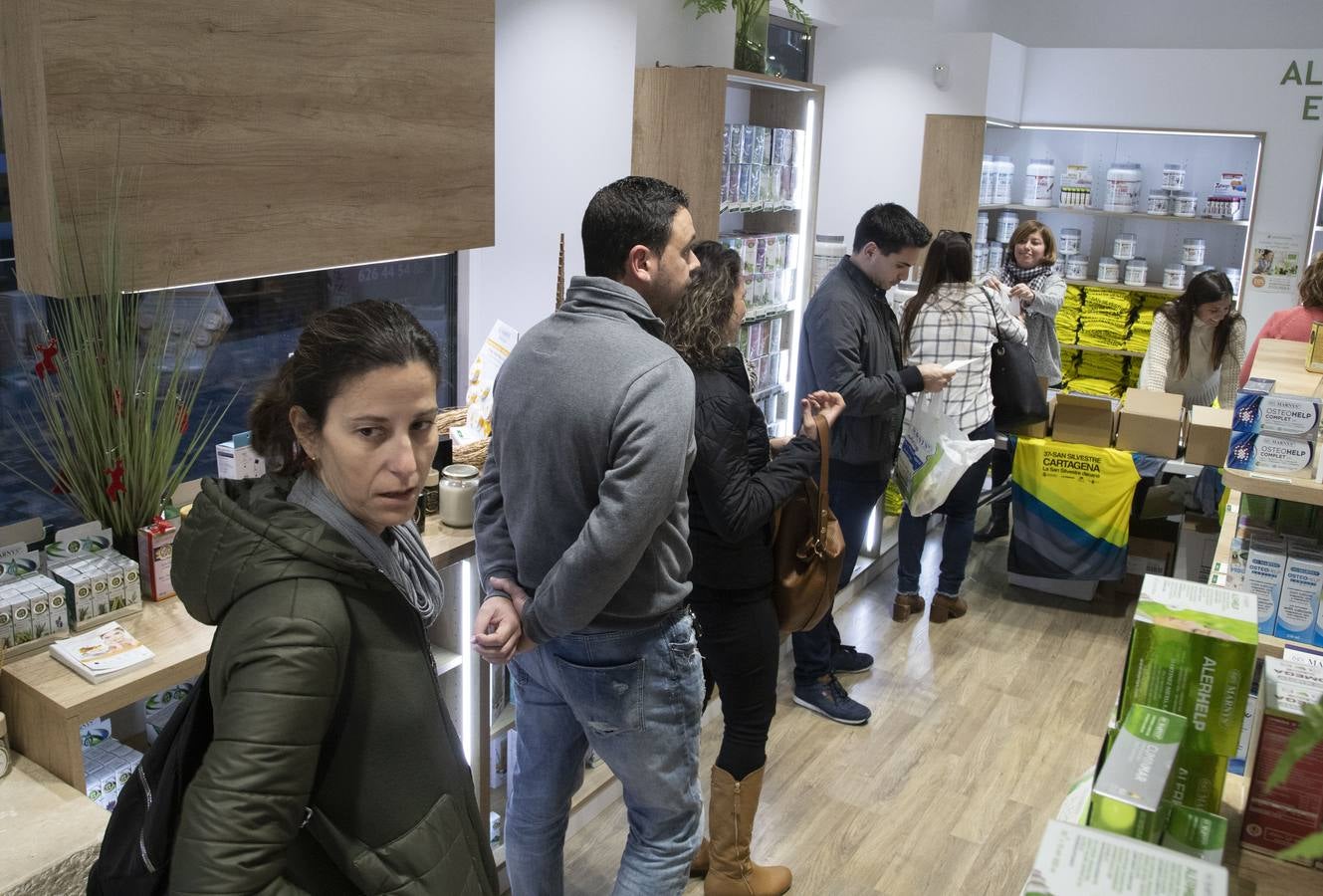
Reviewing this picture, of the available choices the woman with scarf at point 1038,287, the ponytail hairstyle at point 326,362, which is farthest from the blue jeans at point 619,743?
the woman with scarf at point 1038,287

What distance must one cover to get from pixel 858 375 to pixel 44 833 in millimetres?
2847

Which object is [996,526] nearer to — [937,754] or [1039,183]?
[1039,183]

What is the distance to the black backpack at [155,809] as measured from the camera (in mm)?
1287

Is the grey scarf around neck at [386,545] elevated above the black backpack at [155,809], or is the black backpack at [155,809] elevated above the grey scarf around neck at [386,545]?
the grey scarf around neck at [386,545]

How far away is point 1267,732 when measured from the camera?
1731 mm

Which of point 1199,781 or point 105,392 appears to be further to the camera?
point 105,392

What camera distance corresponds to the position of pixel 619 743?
7.50 ft

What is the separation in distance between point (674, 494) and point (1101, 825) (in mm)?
967

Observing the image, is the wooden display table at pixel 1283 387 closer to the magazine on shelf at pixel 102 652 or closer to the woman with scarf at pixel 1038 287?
the woman with scarf at pixel 1038 287

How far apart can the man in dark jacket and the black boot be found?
7.03 ft

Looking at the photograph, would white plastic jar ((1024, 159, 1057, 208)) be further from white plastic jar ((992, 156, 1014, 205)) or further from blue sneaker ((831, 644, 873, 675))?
blue sneaker ((831, 644, 873, 675))

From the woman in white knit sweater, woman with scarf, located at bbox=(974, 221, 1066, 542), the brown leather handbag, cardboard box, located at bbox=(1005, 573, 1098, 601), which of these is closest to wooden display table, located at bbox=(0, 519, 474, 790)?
the brown leather handbag

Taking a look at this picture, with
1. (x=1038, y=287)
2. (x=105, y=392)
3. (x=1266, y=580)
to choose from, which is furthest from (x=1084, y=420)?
(x=105, y=392)

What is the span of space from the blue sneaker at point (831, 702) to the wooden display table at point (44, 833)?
2822mm
